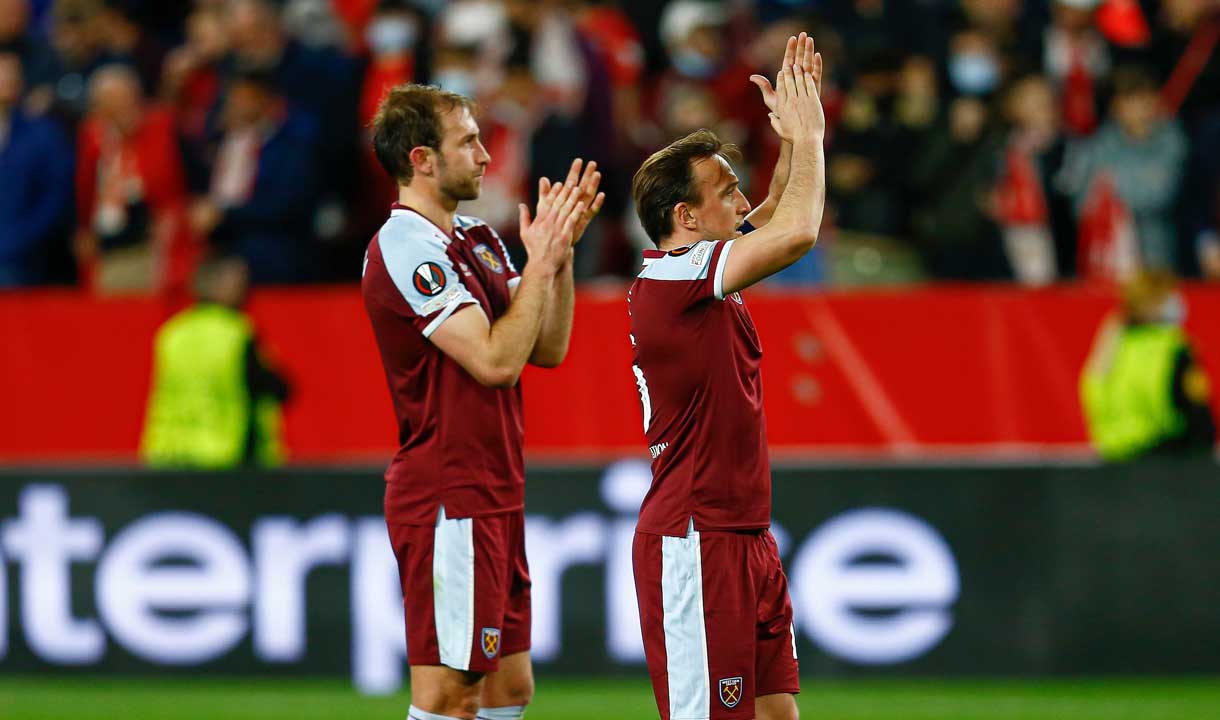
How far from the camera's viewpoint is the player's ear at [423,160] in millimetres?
5785

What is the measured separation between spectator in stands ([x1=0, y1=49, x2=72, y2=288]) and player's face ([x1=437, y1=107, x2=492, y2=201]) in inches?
294

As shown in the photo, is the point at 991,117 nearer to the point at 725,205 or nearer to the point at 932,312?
the point at 932,312

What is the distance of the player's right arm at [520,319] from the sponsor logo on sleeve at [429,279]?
0.36 feet

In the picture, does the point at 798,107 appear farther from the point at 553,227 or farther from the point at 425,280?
the point at 425,280

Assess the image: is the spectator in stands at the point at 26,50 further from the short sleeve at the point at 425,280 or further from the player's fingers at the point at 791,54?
the player's fingers at the point at 791,54

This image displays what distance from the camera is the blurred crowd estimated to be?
467 inches

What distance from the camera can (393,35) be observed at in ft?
42.7

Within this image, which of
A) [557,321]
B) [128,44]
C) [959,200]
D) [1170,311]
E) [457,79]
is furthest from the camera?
[128,44]

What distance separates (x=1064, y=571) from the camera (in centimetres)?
963

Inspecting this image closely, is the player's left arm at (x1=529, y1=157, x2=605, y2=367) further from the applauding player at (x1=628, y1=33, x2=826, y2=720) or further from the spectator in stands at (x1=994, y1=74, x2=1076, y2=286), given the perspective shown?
the spectator in stands at (x1=994, y1=74, x2=1076, y2=286)

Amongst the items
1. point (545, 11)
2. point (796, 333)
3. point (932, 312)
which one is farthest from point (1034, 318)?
point (545, 11)

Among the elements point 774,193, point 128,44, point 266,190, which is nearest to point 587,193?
point 774,193

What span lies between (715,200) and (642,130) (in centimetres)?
725

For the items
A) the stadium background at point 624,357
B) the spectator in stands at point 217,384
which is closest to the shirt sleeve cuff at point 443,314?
the stadium background at point 624,357
